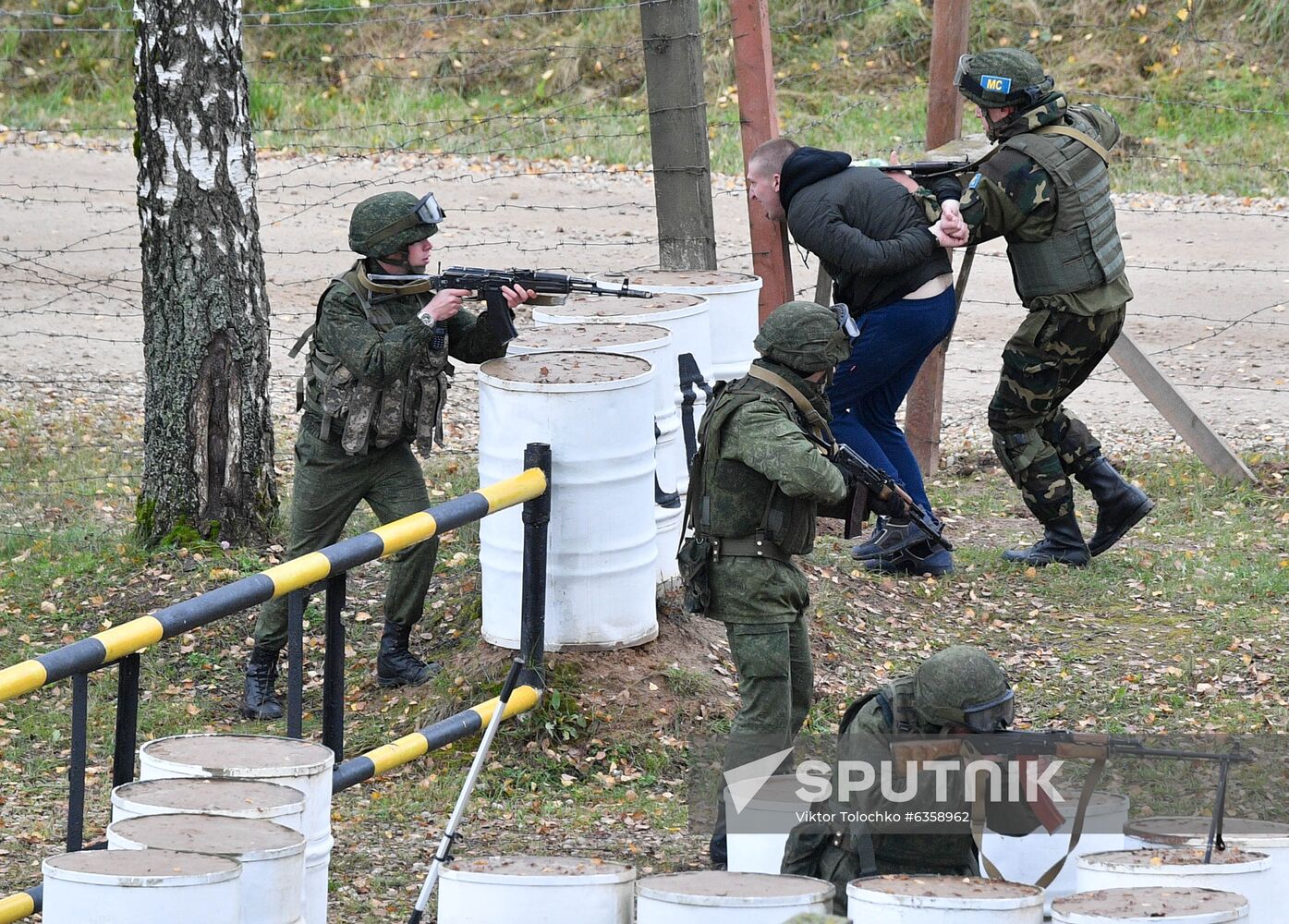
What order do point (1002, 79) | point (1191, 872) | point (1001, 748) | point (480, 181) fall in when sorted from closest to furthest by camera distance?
point (1191, 872) < point (1001, 748) < point (1002, 79) < point (480, 181)

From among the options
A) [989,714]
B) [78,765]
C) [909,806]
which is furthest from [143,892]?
[989,714]

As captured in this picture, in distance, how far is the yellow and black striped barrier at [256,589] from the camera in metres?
3.92

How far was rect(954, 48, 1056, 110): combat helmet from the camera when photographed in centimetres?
638

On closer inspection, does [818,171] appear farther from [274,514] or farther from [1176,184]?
[1176,184]

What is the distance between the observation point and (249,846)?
3.41 meters

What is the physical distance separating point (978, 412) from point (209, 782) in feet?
23.7

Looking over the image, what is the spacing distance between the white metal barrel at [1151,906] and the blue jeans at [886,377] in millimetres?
3244

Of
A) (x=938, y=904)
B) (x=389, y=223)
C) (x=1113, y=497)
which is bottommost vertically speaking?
(x=1113, y=497)

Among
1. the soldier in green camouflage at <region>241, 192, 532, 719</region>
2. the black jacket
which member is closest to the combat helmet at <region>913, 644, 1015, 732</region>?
the soldier in green camouflage at <region>241, 192, 532, 719</region>

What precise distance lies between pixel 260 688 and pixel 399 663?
52 cm

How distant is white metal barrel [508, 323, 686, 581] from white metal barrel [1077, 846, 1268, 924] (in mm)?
2284

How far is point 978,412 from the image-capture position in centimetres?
1023

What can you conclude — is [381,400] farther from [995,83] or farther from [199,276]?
[995,83]

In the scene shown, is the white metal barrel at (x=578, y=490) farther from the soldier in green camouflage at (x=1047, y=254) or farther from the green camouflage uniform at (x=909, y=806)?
the soldier in green camouflage at (x=1047, y=254)
